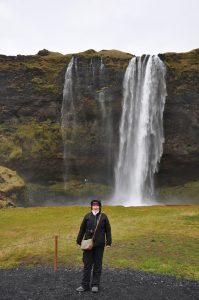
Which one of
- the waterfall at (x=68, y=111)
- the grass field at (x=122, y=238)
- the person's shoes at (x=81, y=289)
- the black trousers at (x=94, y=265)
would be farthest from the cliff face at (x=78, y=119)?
the person's shoes at (x=81, y=289)

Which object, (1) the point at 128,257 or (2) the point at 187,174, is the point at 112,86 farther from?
(1) the point at 128,257

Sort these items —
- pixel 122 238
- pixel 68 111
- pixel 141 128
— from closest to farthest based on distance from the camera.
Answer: pixel 122 238
pixel 141 128
pixel 68 111

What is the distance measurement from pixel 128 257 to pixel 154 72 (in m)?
49.2

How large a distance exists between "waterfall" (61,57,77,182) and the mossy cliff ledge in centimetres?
1438

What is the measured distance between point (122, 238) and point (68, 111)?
44585 millimetres

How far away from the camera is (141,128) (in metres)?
68.1

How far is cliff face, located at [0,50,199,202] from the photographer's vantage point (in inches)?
2638

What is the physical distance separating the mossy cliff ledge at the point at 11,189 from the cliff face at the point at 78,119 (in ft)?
41.4

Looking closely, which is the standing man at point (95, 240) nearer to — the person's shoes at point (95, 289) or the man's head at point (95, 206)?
the man's head at point (95, 206)

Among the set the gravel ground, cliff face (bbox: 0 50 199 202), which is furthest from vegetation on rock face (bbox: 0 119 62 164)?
the gravel ground

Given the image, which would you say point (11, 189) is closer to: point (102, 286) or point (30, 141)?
point (30, 141)

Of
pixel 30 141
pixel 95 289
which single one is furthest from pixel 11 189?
pixel 95 289

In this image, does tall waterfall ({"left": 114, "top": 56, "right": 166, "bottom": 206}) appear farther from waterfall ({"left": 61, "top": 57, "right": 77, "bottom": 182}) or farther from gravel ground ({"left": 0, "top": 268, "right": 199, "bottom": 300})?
gravel ground ({"left": 0, "top": 268, "right": 199, "bottom": 300})

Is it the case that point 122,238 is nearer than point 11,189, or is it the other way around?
point 122,238
